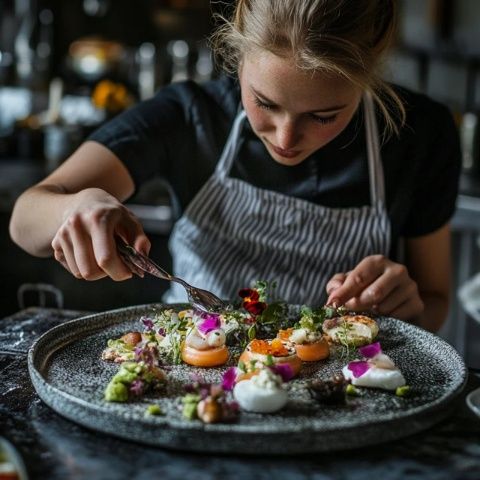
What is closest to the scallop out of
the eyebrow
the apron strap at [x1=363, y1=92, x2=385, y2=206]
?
the eyebrow

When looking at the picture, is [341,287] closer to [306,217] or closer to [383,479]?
[306,217]

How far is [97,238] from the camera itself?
126 cm

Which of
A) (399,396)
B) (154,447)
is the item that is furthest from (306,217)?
(154,447)

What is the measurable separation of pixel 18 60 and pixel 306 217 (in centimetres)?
Result: 335

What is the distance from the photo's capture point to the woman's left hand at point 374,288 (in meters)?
1.50

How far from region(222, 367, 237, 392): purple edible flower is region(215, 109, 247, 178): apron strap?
0.80 m

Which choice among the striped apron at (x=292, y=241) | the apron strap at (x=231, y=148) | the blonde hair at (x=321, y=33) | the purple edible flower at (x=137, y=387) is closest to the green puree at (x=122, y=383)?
the purple edible flower at (x=137, y=387)

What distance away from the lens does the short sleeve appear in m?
1.86

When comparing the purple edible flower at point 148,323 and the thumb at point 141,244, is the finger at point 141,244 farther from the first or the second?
the purple edible flower at point 148,323

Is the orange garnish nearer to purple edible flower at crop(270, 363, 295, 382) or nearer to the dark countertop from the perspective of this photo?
purple edible flower at crop(270, 363, 295, 382)

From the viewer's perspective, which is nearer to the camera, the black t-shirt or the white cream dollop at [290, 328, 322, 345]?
the white cream dollop at [290, 328, 322, 345]

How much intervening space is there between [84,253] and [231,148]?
2.28 ft

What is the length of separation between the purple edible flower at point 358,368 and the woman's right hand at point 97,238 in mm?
384

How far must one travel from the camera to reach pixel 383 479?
36.2 inches
